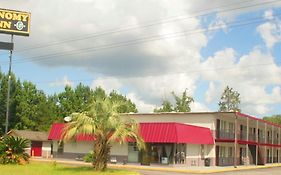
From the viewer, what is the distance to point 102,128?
3147 centimetres

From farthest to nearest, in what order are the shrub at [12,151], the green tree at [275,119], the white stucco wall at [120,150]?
the green tree at [275,119], the white stucco wall at [120,150], the shrub at [12,151]

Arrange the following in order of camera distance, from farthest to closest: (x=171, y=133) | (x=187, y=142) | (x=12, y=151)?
(x=187, y=142), (x=171, y=133), (x=12, y=151)

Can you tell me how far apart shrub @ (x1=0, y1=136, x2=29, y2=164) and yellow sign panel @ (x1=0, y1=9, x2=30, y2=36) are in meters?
17.1

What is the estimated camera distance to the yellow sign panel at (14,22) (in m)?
49.3

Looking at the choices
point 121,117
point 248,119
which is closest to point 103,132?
Result: point 121,117

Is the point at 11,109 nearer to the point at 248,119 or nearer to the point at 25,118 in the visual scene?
the point at 25,118

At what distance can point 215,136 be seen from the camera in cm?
5003

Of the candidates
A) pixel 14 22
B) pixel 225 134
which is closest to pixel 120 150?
pixel 225 134

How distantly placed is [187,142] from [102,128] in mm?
14572

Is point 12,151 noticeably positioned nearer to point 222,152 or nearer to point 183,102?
point 222,152

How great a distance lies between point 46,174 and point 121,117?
24.2 feet

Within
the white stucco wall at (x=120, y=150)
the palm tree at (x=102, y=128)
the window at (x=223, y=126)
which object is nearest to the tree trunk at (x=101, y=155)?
the palm tree at (x=102, y=128)

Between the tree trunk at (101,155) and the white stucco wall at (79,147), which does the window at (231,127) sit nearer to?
the white stucco wall at (79,147)

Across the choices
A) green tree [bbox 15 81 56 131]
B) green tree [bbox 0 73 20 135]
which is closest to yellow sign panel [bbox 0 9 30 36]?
green tree [bbox 0 73 20 135]
